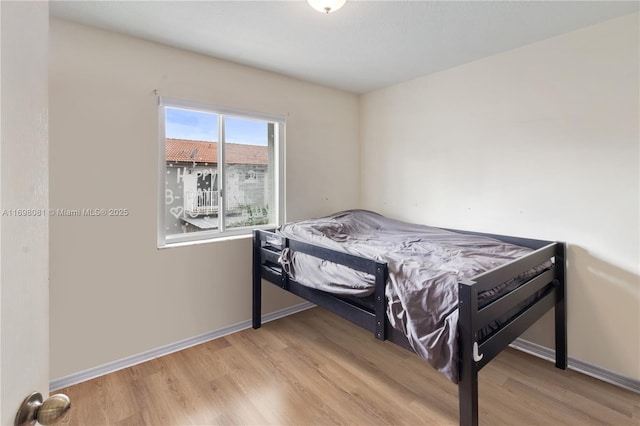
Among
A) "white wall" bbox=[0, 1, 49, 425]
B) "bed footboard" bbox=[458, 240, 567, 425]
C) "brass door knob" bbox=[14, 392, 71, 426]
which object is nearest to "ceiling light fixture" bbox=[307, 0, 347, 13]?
"white wall" bbox=[0, 1, 49, 425]

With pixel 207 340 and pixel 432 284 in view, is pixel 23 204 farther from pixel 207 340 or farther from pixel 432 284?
pixel 207 340

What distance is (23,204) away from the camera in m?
0.49

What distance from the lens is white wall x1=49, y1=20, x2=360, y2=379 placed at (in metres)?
1.98

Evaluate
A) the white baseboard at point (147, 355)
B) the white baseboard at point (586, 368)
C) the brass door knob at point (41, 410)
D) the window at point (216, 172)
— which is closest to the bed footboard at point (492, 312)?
the white baseboard at point (586, 368)

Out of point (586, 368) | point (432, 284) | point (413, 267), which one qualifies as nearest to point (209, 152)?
point (413, 267)

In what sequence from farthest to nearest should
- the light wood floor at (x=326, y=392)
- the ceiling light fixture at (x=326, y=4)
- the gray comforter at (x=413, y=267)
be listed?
the light wood floor at (x=326, y=392) → the ceiling light fixture at (x=326, y=4) → the gray comforter at (x=413, y=267)

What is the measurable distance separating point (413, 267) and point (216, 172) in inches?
71.8

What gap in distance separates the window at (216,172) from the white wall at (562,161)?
4.96 feet

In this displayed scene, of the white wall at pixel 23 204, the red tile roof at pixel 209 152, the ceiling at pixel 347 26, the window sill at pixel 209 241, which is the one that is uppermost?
the ceiling at pixel 347 26

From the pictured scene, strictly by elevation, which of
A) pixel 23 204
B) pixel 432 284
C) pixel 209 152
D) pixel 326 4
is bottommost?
pixel 432 284

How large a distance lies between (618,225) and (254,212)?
2.68m

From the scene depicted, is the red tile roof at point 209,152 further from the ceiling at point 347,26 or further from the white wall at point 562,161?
the white wall at point 562,161

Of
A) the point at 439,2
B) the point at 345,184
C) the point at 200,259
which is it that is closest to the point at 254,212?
the point at 200,259

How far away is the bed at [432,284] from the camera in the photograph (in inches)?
53.5
